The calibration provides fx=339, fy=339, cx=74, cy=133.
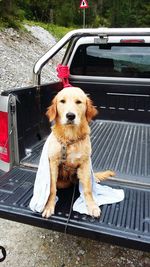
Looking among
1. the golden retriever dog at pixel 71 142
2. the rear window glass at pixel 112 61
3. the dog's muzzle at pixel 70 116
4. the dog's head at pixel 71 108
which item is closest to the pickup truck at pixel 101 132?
the rear window glass at pixel 112 61

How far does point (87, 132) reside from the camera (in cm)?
292

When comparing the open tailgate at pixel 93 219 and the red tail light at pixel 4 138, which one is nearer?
the open tailgate at pixel 93 219

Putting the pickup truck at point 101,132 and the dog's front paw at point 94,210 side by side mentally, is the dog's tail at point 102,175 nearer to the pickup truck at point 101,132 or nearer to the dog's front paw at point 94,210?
the pickup truck at point 101,132

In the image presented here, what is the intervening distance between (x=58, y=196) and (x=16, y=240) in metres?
1.08

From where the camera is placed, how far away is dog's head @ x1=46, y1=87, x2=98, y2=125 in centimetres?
267

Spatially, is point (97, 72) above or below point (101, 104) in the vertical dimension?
above

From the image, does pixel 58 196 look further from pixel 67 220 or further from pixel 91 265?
pixel 91 265

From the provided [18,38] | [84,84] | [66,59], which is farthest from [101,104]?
[18,38]

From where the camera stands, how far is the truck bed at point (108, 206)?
2.46 meters

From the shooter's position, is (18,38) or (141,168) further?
(18,38)

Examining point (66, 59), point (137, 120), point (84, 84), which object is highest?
point (66, 59)

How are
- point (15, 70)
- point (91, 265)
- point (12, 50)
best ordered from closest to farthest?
point (91, 265) → point (15, 70) → point (12, 50)

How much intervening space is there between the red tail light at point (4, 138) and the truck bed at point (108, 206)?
0.17 m

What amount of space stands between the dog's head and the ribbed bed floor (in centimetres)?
73
